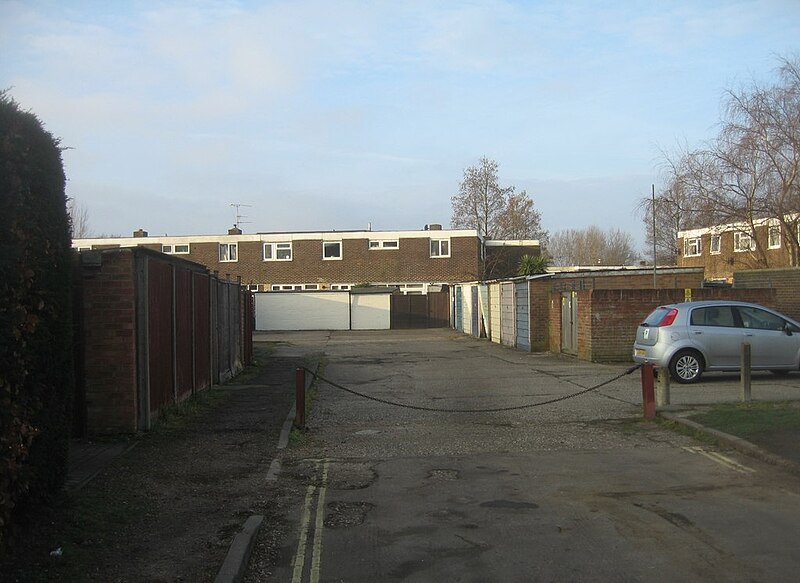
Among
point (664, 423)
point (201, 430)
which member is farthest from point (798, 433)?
point (201, 430)

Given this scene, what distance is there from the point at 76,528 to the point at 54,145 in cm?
291

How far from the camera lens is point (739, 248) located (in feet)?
121

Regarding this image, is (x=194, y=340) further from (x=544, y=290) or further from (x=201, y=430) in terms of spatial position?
(x=544, y=290)

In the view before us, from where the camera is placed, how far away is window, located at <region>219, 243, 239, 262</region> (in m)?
53.2

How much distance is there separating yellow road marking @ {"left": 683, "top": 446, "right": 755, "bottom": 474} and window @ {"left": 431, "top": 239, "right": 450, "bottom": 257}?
142 feet

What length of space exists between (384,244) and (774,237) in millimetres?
24817

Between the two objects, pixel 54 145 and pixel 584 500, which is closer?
pixel 54 145

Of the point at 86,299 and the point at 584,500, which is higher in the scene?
the point at 86,299

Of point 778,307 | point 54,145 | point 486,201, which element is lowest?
point 778,307

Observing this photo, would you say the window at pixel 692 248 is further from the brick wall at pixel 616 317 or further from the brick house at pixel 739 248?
the brick wall at pixel 616 317

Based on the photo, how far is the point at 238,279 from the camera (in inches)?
827

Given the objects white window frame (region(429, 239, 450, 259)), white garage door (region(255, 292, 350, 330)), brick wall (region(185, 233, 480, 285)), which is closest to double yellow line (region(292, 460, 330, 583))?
white garage door (region(255, 292, 350, 330))

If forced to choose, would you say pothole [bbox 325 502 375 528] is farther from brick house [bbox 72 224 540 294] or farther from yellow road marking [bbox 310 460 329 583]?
brick house [bbox 72 224 540 294]

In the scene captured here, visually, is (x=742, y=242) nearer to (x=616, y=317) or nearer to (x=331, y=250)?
(x=616, y=317)
